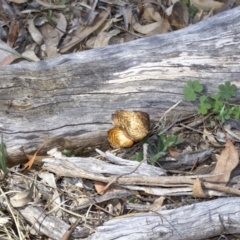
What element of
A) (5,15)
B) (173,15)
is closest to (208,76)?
(173,15)

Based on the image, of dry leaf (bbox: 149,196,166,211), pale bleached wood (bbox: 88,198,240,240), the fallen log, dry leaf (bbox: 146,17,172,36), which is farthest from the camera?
dry leaf (bbox: 146,17,172,36)

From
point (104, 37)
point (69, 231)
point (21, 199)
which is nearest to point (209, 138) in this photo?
point (69, 231)

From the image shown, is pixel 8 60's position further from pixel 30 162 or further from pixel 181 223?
pixel 181 223

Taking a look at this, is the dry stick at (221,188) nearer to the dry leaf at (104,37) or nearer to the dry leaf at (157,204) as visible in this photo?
the dry leaf at (157,204)

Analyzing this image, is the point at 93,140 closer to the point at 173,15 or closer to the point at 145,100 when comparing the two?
the point at 145,100

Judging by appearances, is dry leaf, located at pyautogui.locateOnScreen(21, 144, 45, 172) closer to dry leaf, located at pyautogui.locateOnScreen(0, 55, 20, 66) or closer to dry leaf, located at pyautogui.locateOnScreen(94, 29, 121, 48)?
dry leaf, located at pyautogui.locateOnScreen(0, 55, 20, 66)

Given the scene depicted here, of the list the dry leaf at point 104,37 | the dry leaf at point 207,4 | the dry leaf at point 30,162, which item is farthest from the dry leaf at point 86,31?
the dry leaf at point 30,162

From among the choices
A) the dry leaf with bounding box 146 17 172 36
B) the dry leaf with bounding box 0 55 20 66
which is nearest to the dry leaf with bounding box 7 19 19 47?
the dry leaf with bounding box 0 55 20 66
